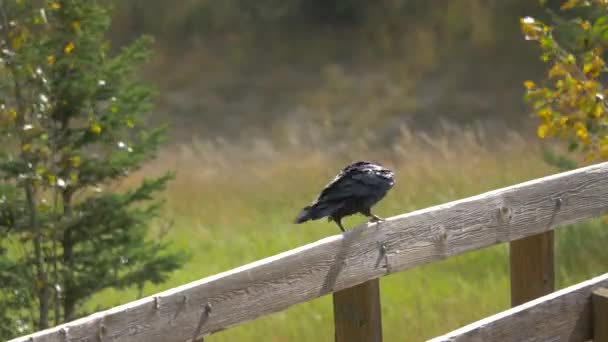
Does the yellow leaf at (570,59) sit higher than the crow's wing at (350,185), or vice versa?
the yellow leaf at (570,59)

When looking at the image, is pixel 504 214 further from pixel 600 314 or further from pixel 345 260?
pixel 345 260

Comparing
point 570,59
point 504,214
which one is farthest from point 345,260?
point 570,59

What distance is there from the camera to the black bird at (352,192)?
3529 millimetres

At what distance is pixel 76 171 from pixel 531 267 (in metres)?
3.84

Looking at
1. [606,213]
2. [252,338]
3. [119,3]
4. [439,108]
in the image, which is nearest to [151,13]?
[119,3]

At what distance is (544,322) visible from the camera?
2797 mm

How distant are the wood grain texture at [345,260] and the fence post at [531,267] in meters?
0.08

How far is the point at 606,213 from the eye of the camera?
3812 millimetres

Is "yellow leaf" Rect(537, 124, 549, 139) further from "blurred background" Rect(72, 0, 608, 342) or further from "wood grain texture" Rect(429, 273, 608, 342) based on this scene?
"blurred background" Rect(72, 0, 608, 342)

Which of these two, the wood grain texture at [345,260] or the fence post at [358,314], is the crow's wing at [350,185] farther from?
the fence post at [358,314]

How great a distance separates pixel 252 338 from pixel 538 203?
4959 mm

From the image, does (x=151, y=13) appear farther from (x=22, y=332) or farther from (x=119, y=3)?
(x=22, y=332)

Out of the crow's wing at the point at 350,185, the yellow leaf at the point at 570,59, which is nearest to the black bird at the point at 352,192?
the crow's wing at the point at 350,185

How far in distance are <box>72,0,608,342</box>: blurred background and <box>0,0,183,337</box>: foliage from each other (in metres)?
1.72
